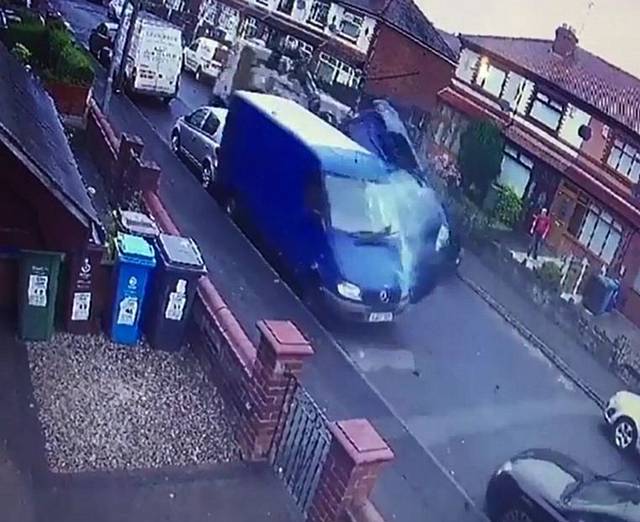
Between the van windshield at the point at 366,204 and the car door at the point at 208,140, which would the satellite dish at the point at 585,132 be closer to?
the car door at the point at 208,140

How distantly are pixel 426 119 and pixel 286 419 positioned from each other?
2672 cm

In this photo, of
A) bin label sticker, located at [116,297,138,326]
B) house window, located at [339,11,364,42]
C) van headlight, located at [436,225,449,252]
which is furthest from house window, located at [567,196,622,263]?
bin label sticker, located at [116,297,138,326]

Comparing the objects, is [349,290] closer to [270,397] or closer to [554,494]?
[554,494]

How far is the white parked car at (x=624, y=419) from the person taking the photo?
14023 mm

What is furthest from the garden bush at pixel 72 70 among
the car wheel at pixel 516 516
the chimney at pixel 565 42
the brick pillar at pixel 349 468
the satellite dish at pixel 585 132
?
the chimney at pixel 565 42

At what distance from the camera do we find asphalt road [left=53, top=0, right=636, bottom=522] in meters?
10.7

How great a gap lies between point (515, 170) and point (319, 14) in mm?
13097

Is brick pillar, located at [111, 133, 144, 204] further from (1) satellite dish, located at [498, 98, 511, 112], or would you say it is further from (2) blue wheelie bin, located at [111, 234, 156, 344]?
(1) satellite dish, located at [498, 98, 511, 112]

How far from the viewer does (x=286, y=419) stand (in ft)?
26.2

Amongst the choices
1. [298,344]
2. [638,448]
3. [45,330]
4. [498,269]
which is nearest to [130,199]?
[45,330]

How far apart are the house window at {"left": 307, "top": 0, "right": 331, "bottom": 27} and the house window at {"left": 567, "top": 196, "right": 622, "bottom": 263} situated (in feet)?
50.6

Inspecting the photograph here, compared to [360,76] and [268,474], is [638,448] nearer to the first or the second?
[268,474]

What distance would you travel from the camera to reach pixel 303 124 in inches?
585

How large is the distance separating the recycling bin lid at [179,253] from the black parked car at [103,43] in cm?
1830
